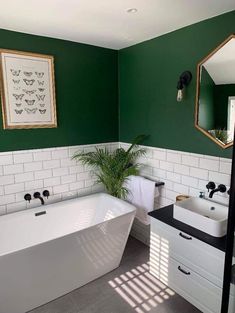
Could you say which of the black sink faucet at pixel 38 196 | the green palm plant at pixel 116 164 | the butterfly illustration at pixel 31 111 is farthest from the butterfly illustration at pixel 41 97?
the black sink faucet at pixel 38 196

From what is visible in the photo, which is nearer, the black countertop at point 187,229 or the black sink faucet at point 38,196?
the black countertop at point 187,229

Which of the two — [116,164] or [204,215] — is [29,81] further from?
[204,215]

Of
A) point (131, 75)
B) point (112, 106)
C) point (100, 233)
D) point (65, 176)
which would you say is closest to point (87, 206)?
point (65, 176)

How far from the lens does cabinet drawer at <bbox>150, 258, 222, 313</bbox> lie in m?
1.86

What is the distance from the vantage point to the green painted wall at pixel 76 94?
2.58 meters

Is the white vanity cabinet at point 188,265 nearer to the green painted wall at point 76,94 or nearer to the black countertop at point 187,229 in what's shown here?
the black countertop at point 187,229

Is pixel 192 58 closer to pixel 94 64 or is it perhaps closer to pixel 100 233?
pixel 94 64

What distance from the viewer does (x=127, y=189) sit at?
10.2 ft

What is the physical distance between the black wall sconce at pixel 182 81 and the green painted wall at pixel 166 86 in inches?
1.9

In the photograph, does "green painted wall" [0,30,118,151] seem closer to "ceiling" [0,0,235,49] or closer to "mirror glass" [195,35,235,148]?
"ceiling" [0,0,235,49]

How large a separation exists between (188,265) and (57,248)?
3.69 feet

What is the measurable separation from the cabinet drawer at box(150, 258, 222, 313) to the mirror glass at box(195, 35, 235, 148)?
3.79 ft

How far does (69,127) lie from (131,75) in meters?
1.03

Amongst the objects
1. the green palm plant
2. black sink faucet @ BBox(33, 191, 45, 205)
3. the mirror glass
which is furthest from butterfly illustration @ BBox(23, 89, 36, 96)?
the mirror glass
